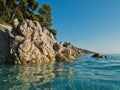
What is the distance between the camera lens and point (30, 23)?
40.3m

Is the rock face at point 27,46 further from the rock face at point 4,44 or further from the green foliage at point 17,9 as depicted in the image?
the green foliage at point 17,9

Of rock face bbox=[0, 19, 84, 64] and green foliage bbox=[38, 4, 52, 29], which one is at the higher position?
green foliage bbox=[38, 4, 52, 29]

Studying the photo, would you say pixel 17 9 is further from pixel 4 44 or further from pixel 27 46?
pixel 27 46

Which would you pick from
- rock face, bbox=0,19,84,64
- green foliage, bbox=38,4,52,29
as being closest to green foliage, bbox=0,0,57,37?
green foliage, bbox=38,4,52,29

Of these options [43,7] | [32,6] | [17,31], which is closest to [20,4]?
[32,6]

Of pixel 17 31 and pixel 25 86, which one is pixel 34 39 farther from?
pixel 25 86

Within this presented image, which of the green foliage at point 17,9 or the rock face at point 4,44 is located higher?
the green foliage at point 17,9

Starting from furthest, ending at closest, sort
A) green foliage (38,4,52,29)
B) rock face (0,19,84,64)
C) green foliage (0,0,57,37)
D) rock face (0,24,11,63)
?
green foliage (38,4,52,29)
green foliage (0,0,57,37)
rock face (0,24,11,63)
rock face (0,19,84,64)

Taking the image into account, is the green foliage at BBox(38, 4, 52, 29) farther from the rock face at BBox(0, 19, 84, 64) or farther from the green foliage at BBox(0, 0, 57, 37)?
the rock face at BBox(0, 19, 84, 64)

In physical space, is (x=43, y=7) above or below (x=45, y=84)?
above

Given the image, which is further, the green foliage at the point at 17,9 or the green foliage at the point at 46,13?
the green foliage at the point at 46,13

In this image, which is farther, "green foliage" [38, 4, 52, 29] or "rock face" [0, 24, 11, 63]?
"green foliage" [38, 4, 52, 29]

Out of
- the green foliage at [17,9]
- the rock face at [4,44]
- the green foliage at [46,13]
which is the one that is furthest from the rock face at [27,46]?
the green foliage at [46,13]

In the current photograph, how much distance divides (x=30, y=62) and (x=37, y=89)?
20.3 metres
